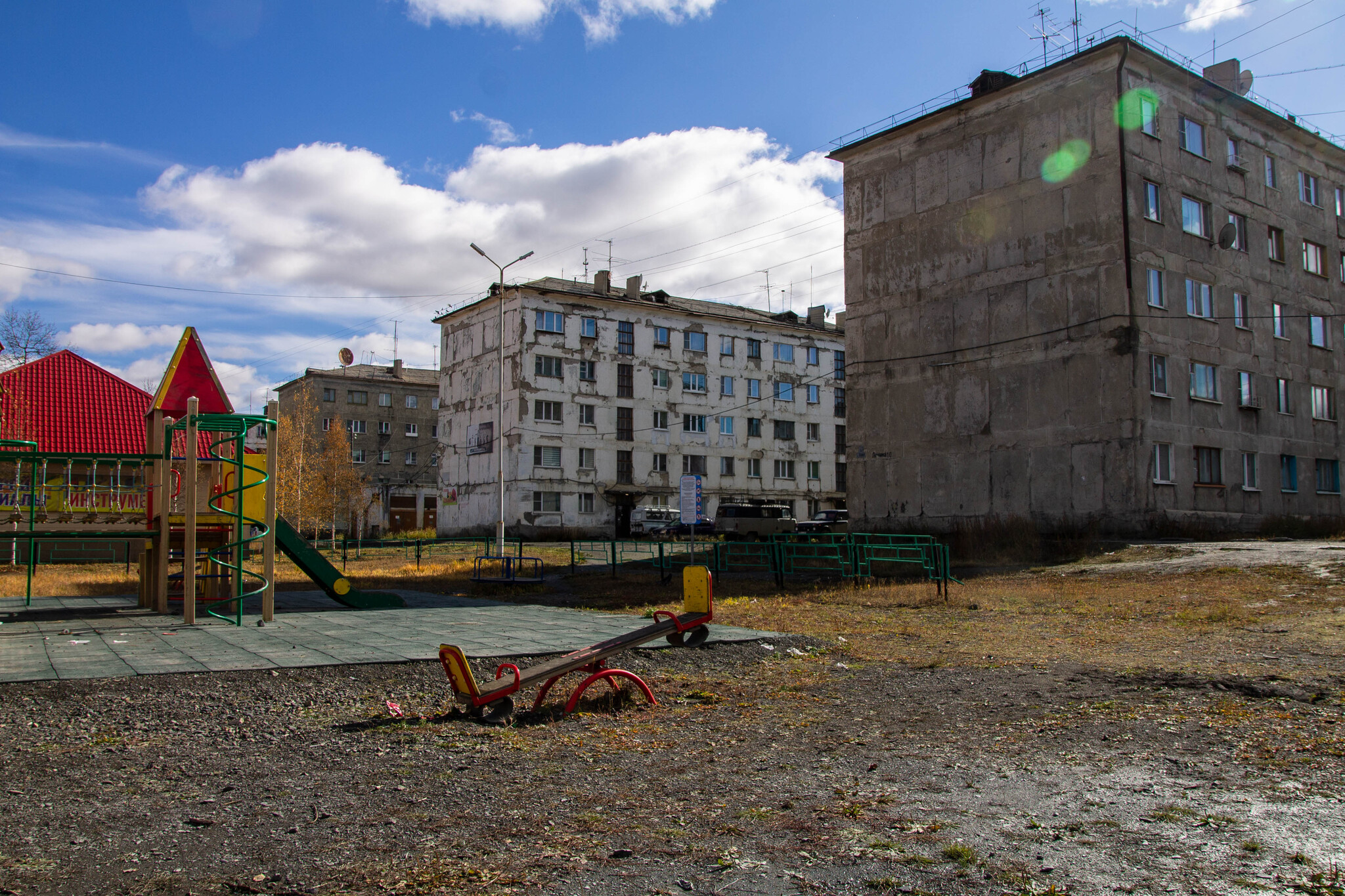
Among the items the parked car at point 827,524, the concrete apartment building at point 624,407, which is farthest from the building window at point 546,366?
the parked car at point 827,524

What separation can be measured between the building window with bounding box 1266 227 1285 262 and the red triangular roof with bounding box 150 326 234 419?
36.7 m

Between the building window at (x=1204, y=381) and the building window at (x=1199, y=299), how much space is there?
1762mm

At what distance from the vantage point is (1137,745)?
613 centimetres

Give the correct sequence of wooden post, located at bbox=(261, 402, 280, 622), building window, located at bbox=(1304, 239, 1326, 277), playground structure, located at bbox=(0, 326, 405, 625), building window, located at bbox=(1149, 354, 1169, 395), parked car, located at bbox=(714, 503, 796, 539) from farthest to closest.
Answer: parked car, located at bbox=(714, 503, 796, 539) → building window, located at bbox=(1304, 239, 1326, 277) → building window, located at bbox=(1149, 354, 1169, 395) → wooden post, located at bbox=(261, 402, 280, 622) → playground structure, located at bbox=(0, 326, 405, 625)

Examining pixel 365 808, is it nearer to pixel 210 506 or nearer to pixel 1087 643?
pixel 210 506

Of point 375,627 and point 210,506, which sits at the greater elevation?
point 210,506

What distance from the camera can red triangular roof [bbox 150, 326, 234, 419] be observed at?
14080 mm

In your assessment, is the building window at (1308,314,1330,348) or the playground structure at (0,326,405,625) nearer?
the playground structure at (0,326,405,625)

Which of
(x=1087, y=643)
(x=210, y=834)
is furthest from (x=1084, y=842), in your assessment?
(x=1087, y=643)

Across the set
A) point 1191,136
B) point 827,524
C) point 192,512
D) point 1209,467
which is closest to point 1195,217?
point 1191,136

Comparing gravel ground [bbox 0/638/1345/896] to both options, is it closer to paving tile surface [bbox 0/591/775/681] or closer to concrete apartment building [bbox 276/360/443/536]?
paving tile surface [bbox 0/591/775/681]

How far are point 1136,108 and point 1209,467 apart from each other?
11.9 meters

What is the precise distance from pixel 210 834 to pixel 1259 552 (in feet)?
80.6

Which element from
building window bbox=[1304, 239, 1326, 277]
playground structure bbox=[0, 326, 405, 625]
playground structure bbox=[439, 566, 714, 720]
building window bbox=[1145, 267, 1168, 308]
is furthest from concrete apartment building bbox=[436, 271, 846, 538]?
playground structure bbox=[439, 566, 714, 720]
